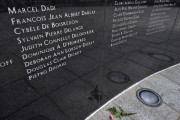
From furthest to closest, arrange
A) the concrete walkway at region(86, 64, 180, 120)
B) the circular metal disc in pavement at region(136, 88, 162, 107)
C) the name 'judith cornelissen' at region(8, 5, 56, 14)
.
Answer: the circular metal disc in pavement at region(136, 88, 162, 107) < the concrete walkway at region(86, 64, 180, 120) < the name 'judith cornelissen' at region(8, 5, 56, 14)

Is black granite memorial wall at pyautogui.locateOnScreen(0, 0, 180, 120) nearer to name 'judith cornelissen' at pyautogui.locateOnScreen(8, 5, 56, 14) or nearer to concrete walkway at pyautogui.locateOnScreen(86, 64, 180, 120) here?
name 'judith cornelissen' at pyautogui.locateOnScreen(8, 5, 56, 14)

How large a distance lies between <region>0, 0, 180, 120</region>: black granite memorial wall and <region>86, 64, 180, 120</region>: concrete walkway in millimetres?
187

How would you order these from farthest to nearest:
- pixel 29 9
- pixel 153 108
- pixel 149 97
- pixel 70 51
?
pixel 149 97, pixel 153 108, pixel 70 51, pixel 29 9

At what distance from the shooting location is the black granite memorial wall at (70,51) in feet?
6.75

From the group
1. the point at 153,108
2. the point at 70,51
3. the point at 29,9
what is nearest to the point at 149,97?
the point at 153,108

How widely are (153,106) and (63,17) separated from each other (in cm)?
298

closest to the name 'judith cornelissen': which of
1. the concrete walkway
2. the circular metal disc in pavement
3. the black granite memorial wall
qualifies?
the black granite memorial wall

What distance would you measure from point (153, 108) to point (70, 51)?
8.14ft

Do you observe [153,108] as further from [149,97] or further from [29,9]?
[29,9]

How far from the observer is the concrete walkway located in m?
3.45

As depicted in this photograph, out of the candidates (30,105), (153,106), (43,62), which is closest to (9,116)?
(30,105)

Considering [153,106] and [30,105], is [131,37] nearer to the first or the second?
[153,106]

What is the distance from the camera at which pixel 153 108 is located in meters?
3.67

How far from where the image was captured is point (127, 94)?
13.4 ft
